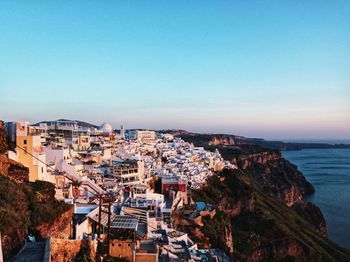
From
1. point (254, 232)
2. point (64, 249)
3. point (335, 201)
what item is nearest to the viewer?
point (64, 249)

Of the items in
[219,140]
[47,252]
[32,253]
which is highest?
[219,140]

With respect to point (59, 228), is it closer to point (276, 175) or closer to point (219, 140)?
point (276, 175)

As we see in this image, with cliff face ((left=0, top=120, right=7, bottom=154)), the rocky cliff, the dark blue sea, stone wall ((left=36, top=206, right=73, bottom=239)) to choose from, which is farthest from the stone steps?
the dark blue sea

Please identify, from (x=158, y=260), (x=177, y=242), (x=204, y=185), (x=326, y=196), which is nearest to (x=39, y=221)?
(x=158, y=260)

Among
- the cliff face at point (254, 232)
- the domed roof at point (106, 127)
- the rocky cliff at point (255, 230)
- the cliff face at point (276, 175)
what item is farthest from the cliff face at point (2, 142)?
the cliff face at point (276, 175)

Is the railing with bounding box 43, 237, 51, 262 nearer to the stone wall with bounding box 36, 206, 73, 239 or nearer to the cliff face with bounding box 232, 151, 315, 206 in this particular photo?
the stone wall with bounding box 36, 206, 73, 239

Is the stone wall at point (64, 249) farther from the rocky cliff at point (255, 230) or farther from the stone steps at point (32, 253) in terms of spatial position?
the rocky cliff at point (255, 230)

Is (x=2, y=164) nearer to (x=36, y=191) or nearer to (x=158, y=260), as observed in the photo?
(x=36, y=191)

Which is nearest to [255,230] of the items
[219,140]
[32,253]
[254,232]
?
[254,232]

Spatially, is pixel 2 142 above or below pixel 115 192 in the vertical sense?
above
